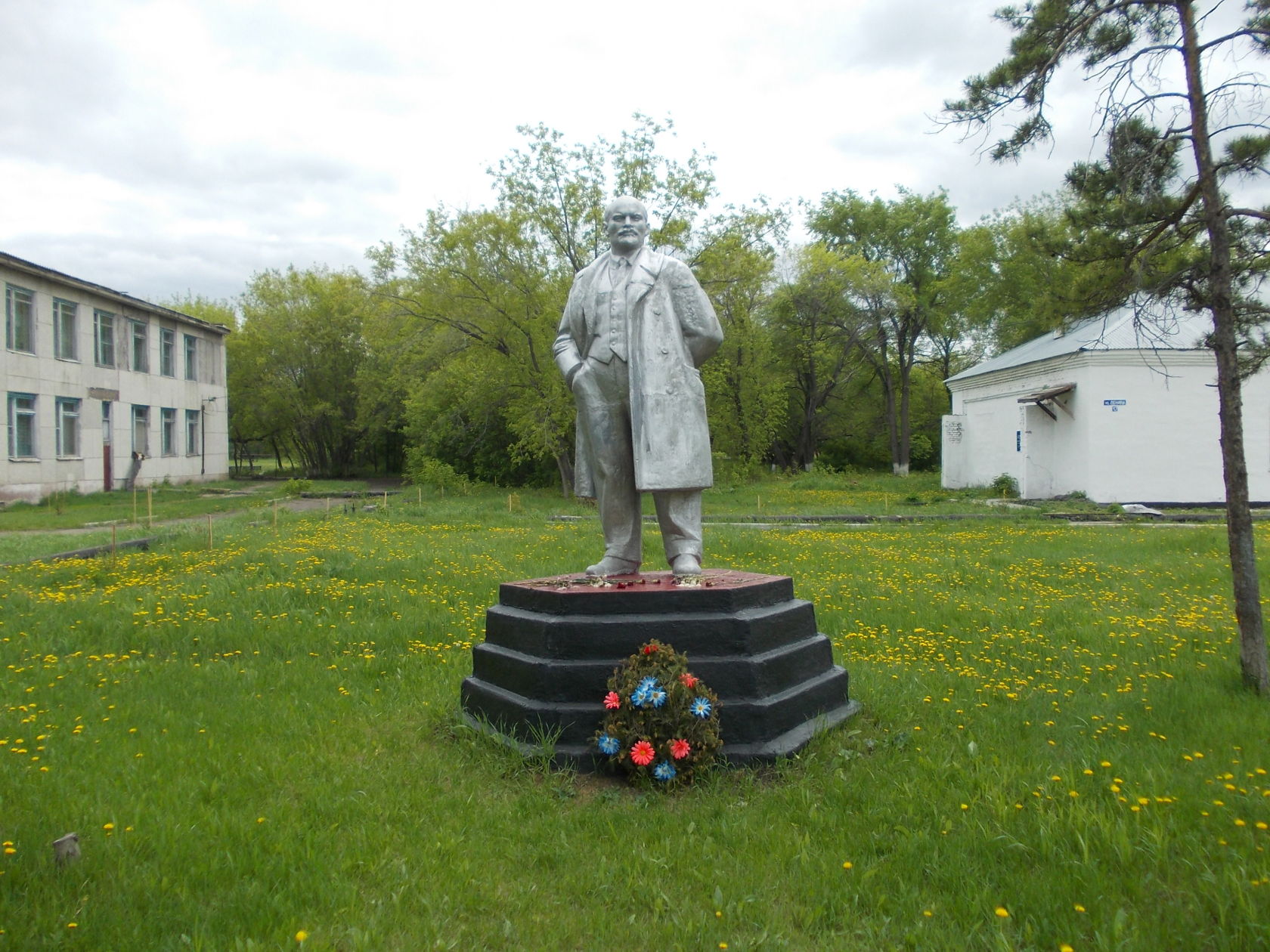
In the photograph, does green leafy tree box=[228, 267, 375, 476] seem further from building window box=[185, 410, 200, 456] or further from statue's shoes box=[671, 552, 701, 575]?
statue's shoes box=[671, 552, 701, 575]

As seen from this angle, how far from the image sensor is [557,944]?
2803 millimetres

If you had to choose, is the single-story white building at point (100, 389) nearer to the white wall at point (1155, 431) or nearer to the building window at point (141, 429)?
the building window at point (141, 429)

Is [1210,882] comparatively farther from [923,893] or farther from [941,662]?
[941,662]

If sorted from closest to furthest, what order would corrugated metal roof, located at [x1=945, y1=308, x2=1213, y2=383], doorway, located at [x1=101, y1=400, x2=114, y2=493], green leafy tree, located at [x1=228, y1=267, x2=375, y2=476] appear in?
1. corrugated metal roof, located at [x1=945, y1=308, x2=1213, y2=383]
2. doorway, located at [x1=101, y1=400, x2=114, y2=493]
3. green leafy tree, located at [x1=228, y1=267, x2=375, y2=476]

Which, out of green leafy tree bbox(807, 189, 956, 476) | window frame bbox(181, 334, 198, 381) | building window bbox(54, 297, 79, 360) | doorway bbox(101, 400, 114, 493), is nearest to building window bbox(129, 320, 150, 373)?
doorway bbox(101, 400, 114, 493)

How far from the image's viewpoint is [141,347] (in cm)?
2611

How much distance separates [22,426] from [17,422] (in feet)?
1.09

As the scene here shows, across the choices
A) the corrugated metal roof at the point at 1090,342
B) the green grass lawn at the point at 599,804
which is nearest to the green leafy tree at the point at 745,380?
the corrugated metal roof at the point at 1090,342

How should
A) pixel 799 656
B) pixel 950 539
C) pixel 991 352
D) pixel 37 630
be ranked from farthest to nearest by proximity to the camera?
pixel 991 352 < pixel 950 539 < pixel 37 630 < pixel 799 656

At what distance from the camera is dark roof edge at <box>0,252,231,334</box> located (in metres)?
20.1

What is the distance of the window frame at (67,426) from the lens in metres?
22.1

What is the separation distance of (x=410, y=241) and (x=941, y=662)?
67.8ft

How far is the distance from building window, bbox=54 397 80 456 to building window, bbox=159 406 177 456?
4.11 meters

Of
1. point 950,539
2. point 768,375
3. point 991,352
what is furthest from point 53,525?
point 991,352
